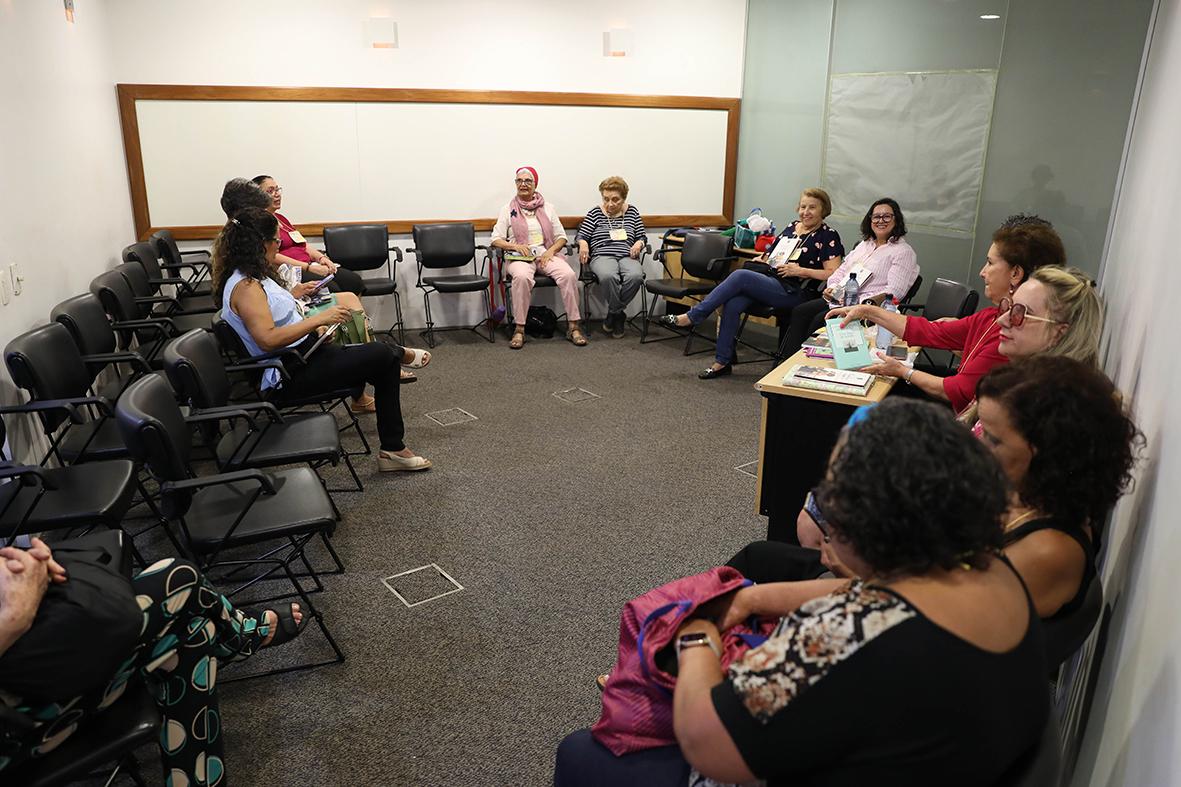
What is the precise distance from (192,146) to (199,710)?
Result: 18.6 ft

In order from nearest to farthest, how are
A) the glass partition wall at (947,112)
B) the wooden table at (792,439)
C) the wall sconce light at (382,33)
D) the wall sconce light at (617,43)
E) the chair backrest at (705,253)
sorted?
1. the wooden table at (792,439)
2. the glass partition wall at (947,112)
3. the wall sconce light at (382,33)
4. the chair backrest at (705,253)
5. the wall sconce light at (617,43)

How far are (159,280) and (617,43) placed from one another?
14.7 feet

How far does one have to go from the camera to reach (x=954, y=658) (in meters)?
1.04

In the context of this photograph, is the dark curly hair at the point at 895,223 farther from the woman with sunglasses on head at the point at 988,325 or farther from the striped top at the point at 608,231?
the striped top at the point at 608,231

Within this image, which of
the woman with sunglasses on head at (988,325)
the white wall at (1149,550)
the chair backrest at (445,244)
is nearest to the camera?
the white wall at (1149,550)

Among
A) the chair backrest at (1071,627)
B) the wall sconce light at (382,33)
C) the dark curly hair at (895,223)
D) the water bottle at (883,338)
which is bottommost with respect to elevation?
the chair backrest at (1071,627)

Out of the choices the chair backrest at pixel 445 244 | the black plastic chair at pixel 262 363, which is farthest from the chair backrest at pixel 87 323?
the chair backrest at pixel 445 244

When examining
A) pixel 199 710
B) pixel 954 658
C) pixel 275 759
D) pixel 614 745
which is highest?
pixel 954 658

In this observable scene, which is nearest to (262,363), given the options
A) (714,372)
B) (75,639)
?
(75,639)

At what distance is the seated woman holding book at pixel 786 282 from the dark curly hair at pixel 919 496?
185 inches

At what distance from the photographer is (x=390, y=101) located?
670 centimetres

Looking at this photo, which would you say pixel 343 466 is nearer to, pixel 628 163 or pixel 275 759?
pixel 275 759

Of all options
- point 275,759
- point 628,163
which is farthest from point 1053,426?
point 628,163

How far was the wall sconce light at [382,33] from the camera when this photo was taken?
6.54m
